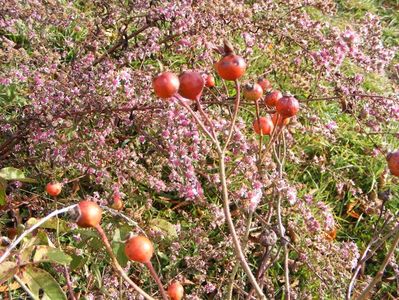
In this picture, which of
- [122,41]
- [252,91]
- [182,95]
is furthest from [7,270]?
[122,41]

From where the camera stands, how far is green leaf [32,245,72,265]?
1287 millimetres

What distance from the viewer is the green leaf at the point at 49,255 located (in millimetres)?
1287

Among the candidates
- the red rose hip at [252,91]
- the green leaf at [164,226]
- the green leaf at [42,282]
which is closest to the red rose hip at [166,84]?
the red rose hip at [252,91]

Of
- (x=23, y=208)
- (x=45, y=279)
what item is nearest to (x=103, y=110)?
(x=23, y=208)

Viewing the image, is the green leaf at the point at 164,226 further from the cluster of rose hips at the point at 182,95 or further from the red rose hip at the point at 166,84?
the red rose hip at the point at 166,84

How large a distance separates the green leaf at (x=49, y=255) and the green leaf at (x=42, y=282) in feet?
0.12

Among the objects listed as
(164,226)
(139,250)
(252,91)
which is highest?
(252,91)

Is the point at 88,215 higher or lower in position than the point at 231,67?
lower

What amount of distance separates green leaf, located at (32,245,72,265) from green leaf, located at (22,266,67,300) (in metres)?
0.04

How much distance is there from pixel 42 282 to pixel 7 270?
0.11 metres

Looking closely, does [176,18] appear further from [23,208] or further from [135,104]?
[23,208]

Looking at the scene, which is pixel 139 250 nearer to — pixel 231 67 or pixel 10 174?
pixel 231 67

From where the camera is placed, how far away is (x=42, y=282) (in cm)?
135

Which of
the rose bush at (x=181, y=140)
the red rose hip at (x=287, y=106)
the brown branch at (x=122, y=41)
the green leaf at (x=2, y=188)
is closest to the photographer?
the red rose hip at (x=287, y=106)
